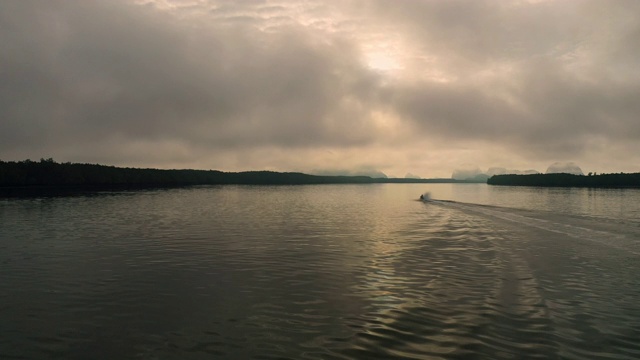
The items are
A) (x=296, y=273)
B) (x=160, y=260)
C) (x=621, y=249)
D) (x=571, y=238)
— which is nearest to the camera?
(x=296, y=273)

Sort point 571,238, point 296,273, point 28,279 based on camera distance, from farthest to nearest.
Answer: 1. point 571,238
2. point 296,273
3. point 28,279

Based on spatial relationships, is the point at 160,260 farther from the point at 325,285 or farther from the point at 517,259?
the point at 517,259

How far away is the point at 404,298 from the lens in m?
17.5

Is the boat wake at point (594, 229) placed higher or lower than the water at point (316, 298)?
higher

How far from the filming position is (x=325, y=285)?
1975 cm

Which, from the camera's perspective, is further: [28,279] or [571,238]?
[571,238]

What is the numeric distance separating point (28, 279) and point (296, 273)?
14.1 m

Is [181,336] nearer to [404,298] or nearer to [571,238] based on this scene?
[404,298]

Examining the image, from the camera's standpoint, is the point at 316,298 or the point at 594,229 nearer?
the point at 316,298

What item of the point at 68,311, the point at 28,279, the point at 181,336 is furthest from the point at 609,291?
the point at 28,279

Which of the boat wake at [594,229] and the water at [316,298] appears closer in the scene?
the water at [316,298]

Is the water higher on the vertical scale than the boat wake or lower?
lower

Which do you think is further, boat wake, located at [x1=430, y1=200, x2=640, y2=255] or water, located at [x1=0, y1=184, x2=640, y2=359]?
boat wake, located at [x1=430, y1=200, x2=640, y2=255]

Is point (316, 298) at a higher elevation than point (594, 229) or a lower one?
lower
